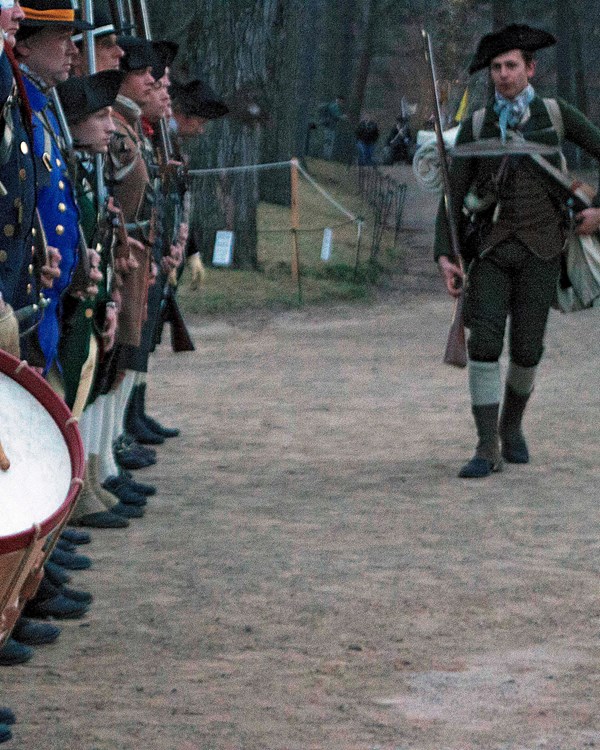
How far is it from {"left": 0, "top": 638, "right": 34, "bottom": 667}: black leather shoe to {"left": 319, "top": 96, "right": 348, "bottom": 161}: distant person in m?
40.1

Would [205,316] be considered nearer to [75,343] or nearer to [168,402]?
[168,402]

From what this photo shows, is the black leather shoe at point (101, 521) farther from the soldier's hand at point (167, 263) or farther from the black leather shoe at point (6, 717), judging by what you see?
the black leather shoe at point (6, 717)

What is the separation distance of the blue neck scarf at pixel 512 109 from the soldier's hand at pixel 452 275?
0.62 metres

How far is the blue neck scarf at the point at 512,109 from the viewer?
855 cm

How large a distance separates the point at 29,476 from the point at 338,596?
2.35 m

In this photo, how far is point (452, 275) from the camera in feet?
28.6

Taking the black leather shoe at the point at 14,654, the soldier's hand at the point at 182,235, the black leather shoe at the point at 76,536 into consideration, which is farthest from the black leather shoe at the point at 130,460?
the black leather shoe at the point at 14,654

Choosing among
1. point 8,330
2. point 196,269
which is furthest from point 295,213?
point 8,330

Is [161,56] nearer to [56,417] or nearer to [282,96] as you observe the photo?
[56,417]

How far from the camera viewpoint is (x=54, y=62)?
580 centimetres

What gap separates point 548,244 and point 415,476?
4.08 ft

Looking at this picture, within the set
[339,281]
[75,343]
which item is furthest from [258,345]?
[75,343]

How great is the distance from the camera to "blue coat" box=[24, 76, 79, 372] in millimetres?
5645

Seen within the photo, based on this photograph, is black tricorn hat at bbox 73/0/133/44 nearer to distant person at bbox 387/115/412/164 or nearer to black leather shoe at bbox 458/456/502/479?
black leather shoe at bbox 458/456/502/479
